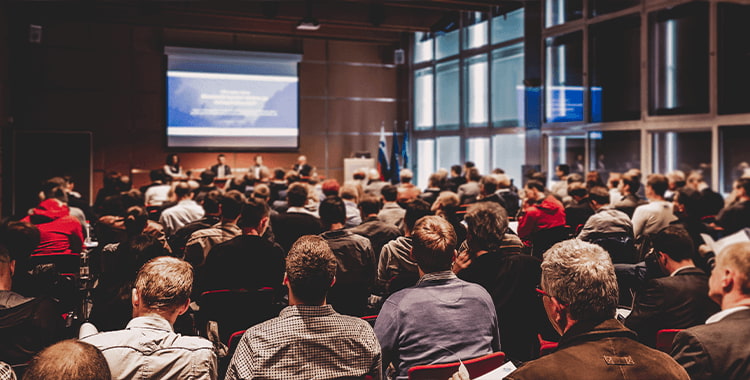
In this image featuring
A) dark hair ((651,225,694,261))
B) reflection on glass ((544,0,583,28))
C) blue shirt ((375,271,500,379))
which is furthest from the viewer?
→ reflection on glass ((544,0,583,28))

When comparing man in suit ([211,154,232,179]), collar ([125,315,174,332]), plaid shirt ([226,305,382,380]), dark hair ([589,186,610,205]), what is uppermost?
man in suit ([211,154,232,179])

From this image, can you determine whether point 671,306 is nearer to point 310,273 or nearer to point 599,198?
point 310,273

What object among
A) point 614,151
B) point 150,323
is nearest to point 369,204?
point 150,323

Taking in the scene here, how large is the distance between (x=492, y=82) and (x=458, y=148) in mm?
2087

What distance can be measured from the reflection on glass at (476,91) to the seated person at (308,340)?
40.8ft

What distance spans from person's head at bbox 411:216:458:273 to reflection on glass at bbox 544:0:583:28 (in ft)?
32.4

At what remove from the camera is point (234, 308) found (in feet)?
11.8

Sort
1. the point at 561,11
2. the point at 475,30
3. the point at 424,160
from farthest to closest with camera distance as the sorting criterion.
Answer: the point at 424,160 → the point at 475,30 → the point at 561,11

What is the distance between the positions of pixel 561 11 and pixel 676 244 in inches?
381

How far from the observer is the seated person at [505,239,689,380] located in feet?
5.22

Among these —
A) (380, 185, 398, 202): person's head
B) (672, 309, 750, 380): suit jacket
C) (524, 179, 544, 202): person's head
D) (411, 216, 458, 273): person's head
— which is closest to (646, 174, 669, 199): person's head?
(524, 179, 544, 202): person's head

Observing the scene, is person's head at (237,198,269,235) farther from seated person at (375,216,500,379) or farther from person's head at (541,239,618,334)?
person's head at (541,239,618,334)

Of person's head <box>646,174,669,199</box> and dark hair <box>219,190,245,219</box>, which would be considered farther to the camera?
person's head <box>646,174,669,199</box>

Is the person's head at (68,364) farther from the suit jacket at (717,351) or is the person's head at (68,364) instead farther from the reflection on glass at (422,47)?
the reflection on glass at (422,47)
